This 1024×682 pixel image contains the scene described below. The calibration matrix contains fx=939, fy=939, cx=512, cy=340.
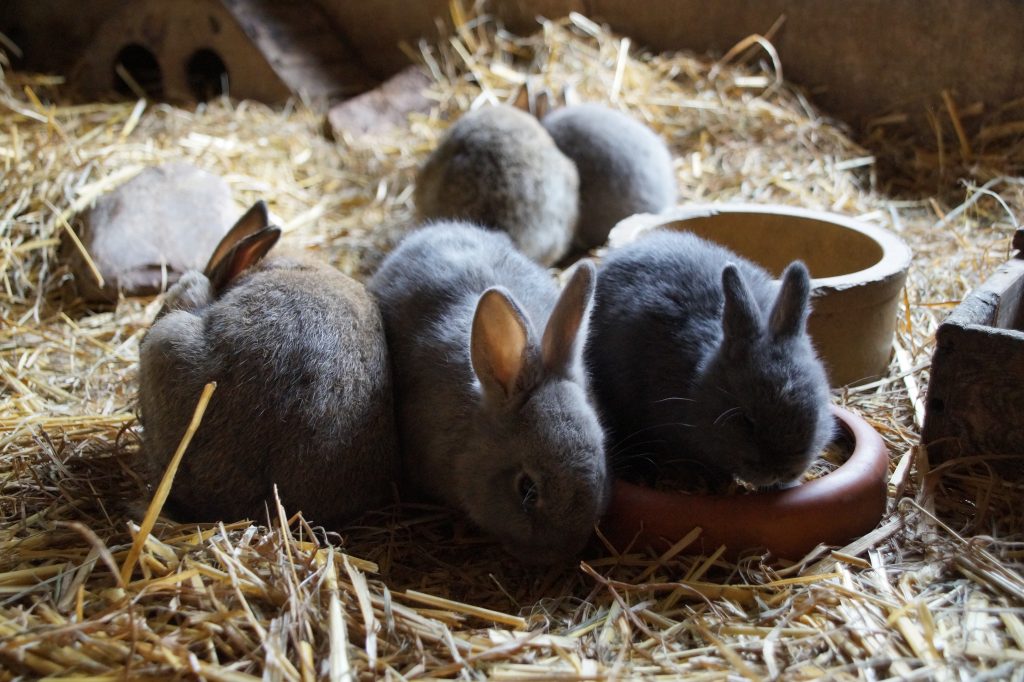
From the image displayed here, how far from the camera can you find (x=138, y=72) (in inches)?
339

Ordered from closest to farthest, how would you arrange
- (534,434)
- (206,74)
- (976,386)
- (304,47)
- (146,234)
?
(534,434), (976,386), (146,234), (304,47), (206,74)

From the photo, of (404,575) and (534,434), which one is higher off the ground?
(534,434)

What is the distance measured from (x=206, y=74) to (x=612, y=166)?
457 centimetres

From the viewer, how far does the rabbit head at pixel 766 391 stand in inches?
117

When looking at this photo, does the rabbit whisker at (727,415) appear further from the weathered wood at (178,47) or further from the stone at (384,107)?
the weathered wood at (178,47)

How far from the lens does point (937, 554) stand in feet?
9.63

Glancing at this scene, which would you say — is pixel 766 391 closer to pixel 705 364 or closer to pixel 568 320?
pixel 705 364

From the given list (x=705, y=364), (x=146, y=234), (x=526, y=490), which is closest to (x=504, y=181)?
(x=146, y=234)

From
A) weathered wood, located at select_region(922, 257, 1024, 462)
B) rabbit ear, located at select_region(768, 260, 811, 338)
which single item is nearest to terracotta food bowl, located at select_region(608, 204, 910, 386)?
weathered wood, located at select_region(922, 257, 1024, 462)

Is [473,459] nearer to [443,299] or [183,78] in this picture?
[443,299]

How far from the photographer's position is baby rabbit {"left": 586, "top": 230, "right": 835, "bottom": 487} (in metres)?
3.00

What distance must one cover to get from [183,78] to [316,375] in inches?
232

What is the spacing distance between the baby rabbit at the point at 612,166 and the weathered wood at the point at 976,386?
2.63 meters

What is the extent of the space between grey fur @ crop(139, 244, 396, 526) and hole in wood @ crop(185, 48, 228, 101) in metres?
5.32
